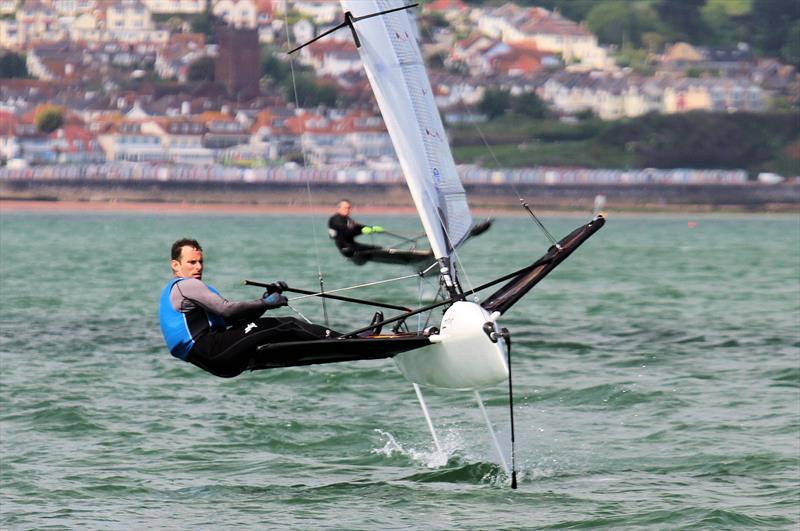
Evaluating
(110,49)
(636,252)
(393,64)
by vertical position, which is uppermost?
(110,49)

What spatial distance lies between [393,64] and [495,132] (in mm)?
115338

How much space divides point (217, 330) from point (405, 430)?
4.34 meters

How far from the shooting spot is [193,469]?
12945 mm

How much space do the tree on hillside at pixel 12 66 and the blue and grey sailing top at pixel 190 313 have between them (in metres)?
138

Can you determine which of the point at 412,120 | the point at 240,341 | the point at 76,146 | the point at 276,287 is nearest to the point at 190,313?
the point at 240,341

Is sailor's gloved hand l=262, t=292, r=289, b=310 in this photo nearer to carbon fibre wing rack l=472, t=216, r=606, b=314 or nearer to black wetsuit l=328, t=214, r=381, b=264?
carbon fibre wing rack l=472, t=216, r=606, b=314

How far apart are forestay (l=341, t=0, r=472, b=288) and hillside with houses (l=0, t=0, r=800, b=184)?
109 meters

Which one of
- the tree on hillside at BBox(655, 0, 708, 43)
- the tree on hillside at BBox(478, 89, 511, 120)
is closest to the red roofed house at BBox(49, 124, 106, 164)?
the tree on hillside at BBox(478, 89, 511, 120)

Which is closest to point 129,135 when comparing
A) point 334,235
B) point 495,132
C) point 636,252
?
point 495,132

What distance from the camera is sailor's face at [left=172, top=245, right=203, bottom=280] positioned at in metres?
10.4

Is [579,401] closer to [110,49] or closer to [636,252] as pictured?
[636,252]

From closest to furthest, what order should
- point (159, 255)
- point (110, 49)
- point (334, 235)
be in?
point (334, 235) < point (159, 255) < point (110, 49)

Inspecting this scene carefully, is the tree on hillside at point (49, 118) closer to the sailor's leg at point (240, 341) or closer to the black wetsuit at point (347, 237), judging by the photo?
the black wetsuit at point (347, 237)

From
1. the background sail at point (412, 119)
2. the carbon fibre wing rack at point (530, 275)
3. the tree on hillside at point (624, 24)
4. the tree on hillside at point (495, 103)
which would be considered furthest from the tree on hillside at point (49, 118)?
the carbon fibre wing rack at point (530, 275)
